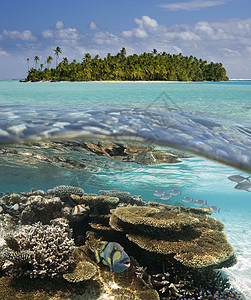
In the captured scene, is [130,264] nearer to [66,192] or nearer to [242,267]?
[242,267]

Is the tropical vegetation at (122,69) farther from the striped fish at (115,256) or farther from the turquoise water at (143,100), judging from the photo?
the striped fish at (115,256)

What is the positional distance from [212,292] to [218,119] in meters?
5.72

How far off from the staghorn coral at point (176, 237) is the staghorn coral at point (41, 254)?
1.36 metres

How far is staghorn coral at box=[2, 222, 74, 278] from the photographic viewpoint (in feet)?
16.3

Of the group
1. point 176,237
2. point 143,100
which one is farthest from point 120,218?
point 143,100

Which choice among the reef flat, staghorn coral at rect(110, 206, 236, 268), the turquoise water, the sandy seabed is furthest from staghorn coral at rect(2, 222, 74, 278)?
the turquoise water

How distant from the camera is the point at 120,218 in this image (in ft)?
19.9

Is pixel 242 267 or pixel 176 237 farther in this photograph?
pixel 242 267

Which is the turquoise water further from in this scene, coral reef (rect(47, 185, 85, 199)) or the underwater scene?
coral reef (rect(47, 185, 85, 199))

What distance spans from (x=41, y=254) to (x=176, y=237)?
9.52ft

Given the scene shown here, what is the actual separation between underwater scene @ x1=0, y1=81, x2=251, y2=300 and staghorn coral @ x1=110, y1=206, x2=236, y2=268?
1.0 inches

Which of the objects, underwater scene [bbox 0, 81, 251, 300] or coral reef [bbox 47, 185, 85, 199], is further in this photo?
coral reef [bbox 47, 185, 85, 199]

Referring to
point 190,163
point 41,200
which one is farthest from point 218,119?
point 41,200

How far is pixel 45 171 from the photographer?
1420 centimetres
